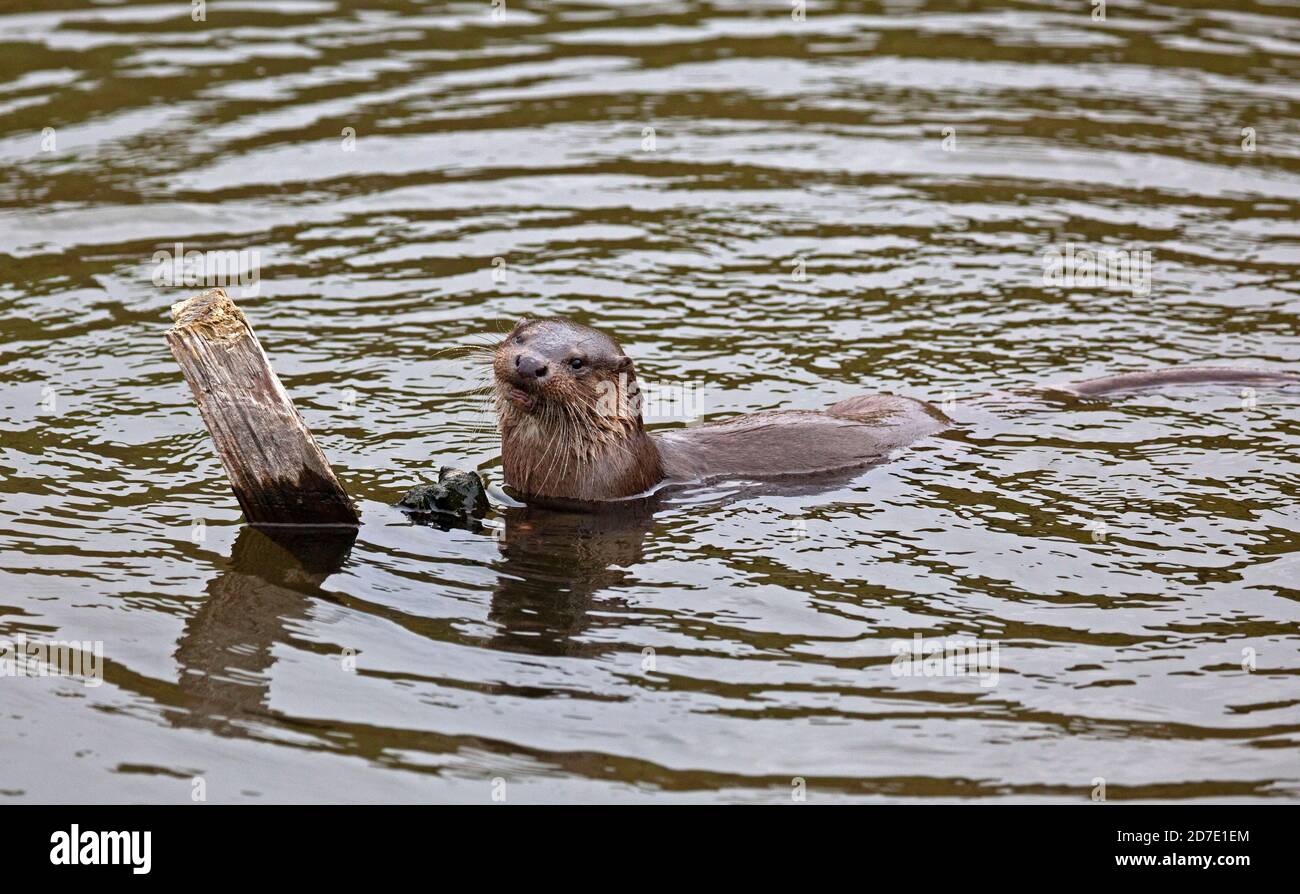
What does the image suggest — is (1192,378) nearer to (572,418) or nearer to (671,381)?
(671,381)

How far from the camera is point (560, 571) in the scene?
733cm

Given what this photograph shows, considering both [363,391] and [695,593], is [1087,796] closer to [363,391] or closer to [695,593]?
[695,593]

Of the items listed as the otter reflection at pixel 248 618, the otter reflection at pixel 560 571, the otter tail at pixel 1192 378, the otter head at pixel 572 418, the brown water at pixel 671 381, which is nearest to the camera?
the brown water at pixel 671 381

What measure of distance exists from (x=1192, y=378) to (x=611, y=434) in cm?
326

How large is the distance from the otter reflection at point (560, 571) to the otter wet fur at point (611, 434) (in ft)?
0.52

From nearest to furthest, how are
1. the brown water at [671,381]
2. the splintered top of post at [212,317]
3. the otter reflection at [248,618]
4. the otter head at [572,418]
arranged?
the brown water at [671,381] → the otter reflection at [248,618] → the splintered top of post at [212,317] → the otter head at [572,418]

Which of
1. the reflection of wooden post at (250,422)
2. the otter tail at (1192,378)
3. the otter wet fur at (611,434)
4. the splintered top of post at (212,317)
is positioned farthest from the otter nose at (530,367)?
the otter tail at (1192,378)

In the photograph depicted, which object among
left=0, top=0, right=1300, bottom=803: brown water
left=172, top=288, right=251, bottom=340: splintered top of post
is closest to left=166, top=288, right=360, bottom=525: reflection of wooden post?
left=172, top=288, right=251, bottom=340: splintered top of post

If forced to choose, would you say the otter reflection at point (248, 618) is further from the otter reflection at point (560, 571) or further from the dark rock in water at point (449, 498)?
the otter reflection at point (560, 571)

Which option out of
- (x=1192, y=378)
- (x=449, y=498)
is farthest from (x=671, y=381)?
A: (x=1192, y=378)

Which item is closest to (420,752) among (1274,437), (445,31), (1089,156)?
(1274,437)

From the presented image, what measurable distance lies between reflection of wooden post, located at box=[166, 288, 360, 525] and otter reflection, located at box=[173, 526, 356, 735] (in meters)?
0.12

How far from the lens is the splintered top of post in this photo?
6.98 metres

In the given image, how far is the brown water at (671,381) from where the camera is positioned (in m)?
6.08
